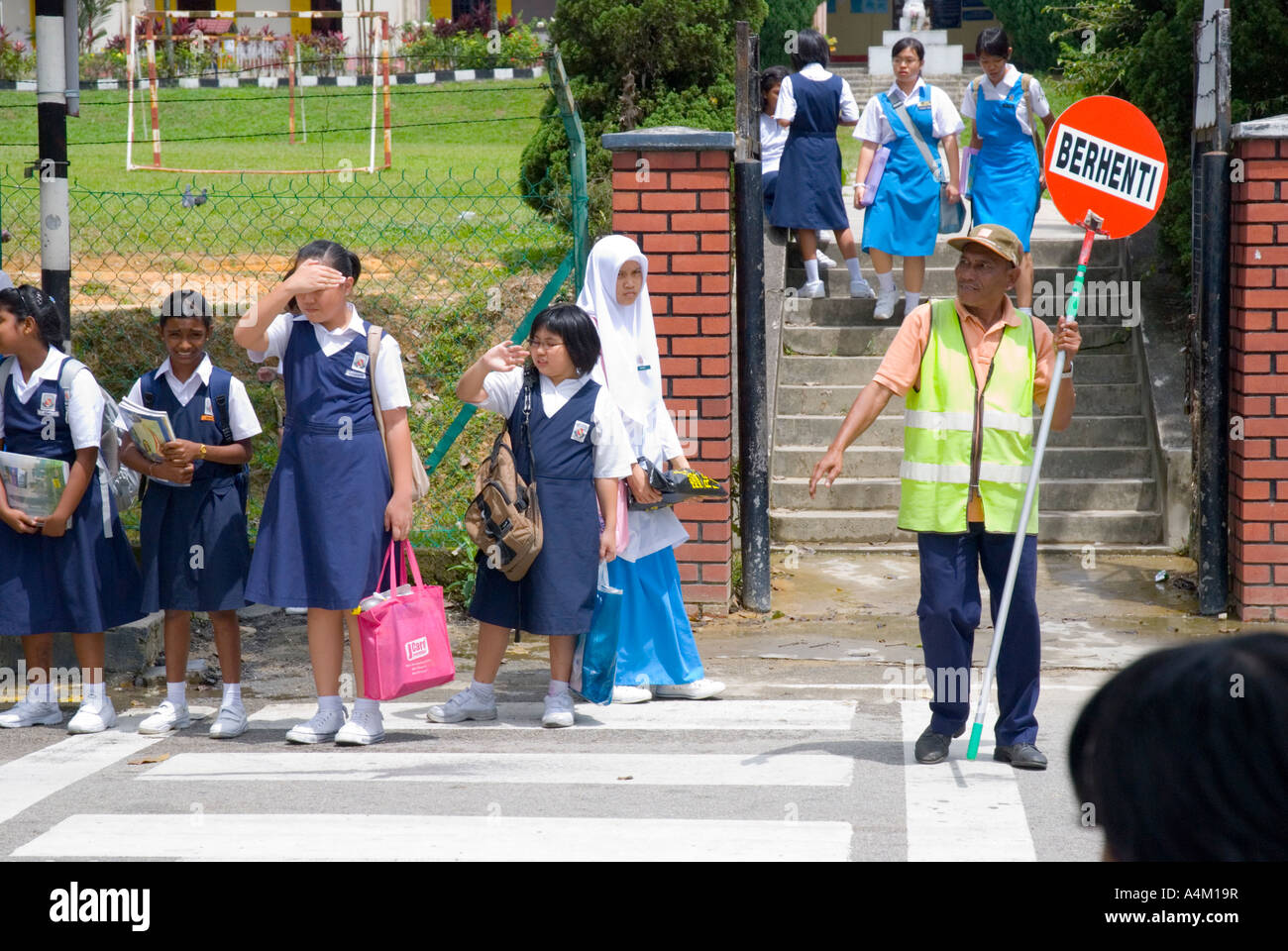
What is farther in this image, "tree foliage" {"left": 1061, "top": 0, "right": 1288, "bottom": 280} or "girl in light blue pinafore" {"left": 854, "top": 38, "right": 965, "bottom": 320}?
"girl in light blue pinafore" {"left": 854, "top": 38, "right": 965, "bottom": 320}

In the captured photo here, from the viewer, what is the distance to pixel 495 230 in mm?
12531

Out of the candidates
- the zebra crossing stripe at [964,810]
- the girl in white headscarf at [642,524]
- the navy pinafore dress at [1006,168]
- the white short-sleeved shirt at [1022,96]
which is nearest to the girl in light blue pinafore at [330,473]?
the girl in white headscarf at [642,524]

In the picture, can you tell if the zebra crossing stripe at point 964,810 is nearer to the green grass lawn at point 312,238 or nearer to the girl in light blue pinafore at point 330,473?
the girl in light blue pinafore at point 330,473

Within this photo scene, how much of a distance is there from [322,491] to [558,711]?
1234 millimetres

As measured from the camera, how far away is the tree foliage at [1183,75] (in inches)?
353

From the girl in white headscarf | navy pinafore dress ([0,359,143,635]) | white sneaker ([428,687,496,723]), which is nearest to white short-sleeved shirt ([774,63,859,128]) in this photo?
the girl in white headscarf

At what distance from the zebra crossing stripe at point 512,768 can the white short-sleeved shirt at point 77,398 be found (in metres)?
1.26

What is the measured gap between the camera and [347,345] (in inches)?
220

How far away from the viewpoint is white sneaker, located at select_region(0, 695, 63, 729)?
→ 5.97 metres

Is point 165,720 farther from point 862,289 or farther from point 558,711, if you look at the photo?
point 862,289

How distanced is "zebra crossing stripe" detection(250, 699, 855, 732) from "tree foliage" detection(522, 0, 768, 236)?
225 inches

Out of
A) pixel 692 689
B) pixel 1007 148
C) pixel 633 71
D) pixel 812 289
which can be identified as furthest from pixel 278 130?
pixel 692 689

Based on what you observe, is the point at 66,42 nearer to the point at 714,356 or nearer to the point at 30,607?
the point at 30,607

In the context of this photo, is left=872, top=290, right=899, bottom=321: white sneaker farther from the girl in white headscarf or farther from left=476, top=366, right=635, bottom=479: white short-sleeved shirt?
left=476, top=366, right=635, bottom=479: white short-sleeved shirt
